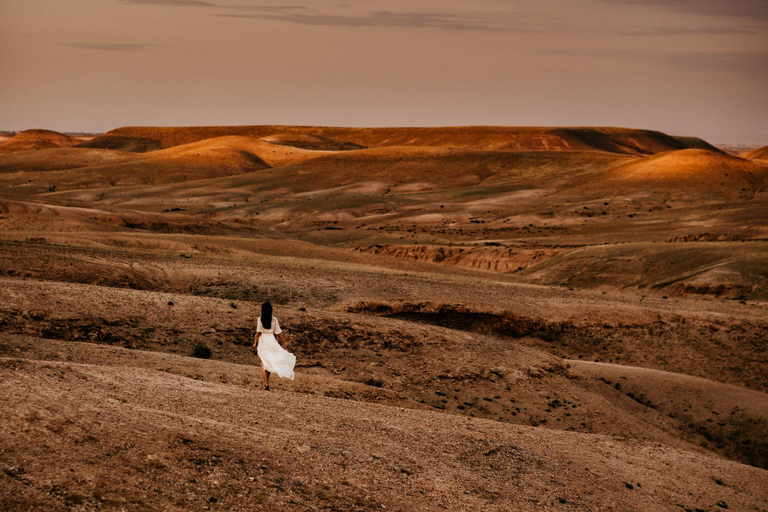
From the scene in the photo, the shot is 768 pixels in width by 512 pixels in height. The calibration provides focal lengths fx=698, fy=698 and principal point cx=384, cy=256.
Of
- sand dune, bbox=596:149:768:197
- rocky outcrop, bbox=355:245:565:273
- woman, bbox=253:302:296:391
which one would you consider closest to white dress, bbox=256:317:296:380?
woman, bbox=253:302:296:391

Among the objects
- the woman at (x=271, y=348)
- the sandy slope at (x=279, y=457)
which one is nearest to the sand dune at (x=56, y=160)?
the woman at (x=271, y=348)

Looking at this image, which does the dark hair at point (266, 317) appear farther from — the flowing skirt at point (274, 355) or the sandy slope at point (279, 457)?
the sandy slope at point (279, 457)

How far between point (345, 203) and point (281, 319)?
7413cm

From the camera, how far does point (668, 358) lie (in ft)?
98.7

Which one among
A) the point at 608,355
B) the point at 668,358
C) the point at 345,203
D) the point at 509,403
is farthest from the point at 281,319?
the point at 345,203

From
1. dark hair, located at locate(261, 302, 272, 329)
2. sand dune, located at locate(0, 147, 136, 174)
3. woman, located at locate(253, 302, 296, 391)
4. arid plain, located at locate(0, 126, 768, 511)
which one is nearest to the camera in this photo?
arid plain, located at locate(0, 126, 768, 511)

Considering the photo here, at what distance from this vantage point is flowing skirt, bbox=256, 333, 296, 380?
1396cm

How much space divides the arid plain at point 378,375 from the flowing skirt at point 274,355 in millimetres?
605

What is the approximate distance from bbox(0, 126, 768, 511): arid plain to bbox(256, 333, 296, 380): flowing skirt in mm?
Answer: 605

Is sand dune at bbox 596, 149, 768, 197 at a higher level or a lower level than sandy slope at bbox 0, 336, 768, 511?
higher

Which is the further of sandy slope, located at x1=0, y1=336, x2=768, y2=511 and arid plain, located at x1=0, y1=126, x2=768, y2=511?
arid plain, located at x1=0, y1=126, x2=768, y2=511

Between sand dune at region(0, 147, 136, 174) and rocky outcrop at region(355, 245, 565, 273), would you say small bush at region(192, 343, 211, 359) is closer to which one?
rocky outcrop at region(355, 245, 565, 273)

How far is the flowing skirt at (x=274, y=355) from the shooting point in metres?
14.0

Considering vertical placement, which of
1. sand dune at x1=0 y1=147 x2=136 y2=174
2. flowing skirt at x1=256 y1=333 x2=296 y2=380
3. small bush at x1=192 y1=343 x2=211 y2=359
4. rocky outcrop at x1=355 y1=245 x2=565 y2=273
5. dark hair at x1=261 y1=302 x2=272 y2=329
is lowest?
rocky outcrop at x1=355 y1=245 x2=565 y2=273
